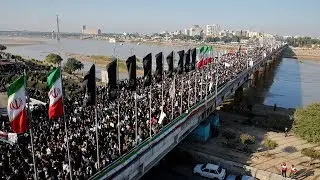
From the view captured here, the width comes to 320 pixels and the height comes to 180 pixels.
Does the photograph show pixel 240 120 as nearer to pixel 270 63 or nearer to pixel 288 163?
pixel 288 163

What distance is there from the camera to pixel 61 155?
2006cm

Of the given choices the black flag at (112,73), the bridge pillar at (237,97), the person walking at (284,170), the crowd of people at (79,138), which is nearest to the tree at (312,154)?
the person walking at (284,170)

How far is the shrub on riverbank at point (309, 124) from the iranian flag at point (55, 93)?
1023 inches

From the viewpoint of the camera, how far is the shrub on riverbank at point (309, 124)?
1377 inches

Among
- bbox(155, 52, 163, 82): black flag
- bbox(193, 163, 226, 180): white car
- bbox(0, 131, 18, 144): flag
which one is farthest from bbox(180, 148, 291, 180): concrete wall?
bbox(0, 131, 18, 144): flag

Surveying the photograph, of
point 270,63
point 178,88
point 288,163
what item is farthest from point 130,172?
point 270,63

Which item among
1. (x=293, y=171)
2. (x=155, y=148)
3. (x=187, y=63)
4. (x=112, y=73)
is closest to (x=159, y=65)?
(x=187, y=63)

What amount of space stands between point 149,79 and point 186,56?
10.4 metres

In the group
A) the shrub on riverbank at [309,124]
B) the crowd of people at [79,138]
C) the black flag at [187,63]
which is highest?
the black flag at [187,63]

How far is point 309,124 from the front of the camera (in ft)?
117

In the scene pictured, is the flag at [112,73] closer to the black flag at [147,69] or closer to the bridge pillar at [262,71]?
the black flag at [147,69]

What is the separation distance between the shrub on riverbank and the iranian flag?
26.0m

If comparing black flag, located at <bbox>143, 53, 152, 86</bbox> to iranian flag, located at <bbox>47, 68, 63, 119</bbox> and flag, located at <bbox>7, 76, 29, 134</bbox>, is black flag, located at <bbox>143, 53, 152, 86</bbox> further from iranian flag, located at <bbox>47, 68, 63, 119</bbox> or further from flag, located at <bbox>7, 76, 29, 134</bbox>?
flag, located at <bbox>7, 76, 29, 134</bbox>

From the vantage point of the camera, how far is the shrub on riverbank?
115 ft
